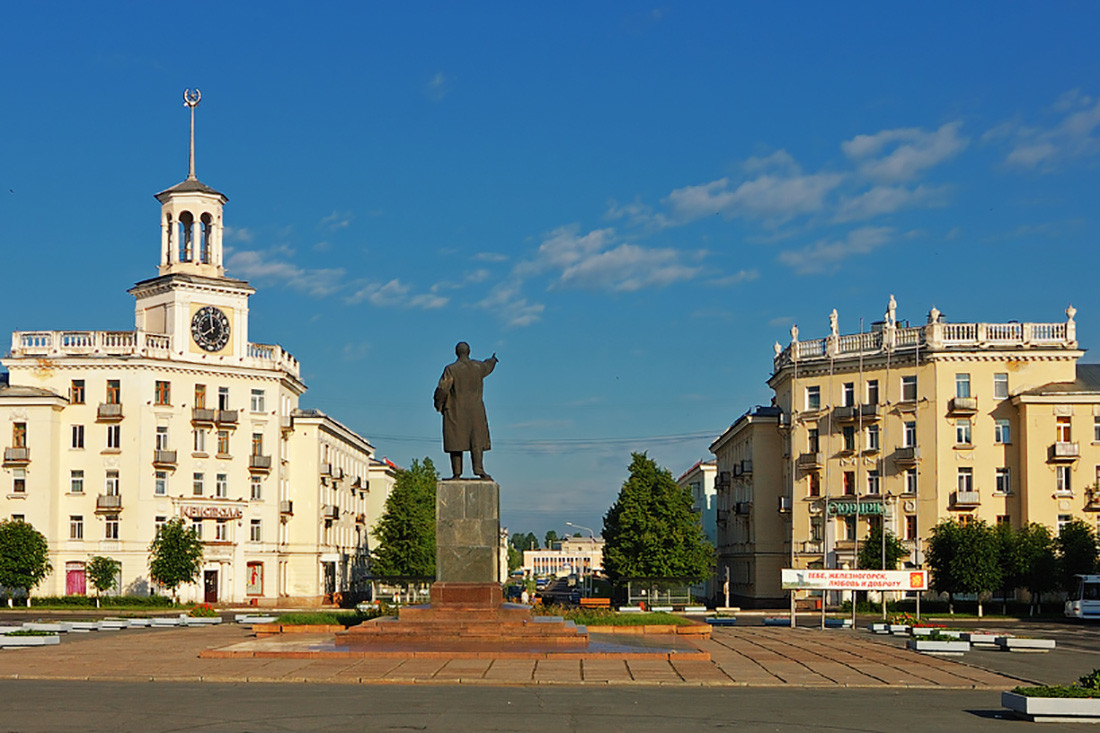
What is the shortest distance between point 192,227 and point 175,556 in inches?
807

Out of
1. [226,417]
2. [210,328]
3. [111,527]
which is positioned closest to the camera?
[111,527]

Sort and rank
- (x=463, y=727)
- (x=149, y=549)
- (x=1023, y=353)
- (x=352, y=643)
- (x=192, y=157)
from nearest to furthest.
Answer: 1. (x=463, y=727)
2. (x=352, y=643)
3. (x=1023, y=353)
4. (x=149, y=549)
5. (x=192, y=157)

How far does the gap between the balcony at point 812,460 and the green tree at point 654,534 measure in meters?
7.13

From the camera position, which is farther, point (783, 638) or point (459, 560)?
point (783, 638)

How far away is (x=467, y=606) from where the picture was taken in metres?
28.9

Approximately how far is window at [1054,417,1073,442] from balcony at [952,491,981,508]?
5214mm

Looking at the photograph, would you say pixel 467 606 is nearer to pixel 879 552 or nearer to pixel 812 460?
pixel 879 552

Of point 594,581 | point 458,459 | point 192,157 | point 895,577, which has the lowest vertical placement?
point 594,581

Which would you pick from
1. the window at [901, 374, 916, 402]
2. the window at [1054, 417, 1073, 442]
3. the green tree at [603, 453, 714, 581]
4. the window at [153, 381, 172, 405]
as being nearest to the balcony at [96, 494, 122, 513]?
the window at [153, 381, 172, 405]

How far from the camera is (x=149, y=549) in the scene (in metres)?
73.4

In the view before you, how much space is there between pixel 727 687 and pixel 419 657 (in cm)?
678

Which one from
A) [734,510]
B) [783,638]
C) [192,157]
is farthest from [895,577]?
[192,157]

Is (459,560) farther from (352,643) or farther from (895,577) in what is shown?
(895,577)

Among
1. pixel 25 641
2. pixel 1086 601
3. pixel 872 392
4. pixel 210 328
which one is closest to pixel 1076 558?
pixel 1086 601
